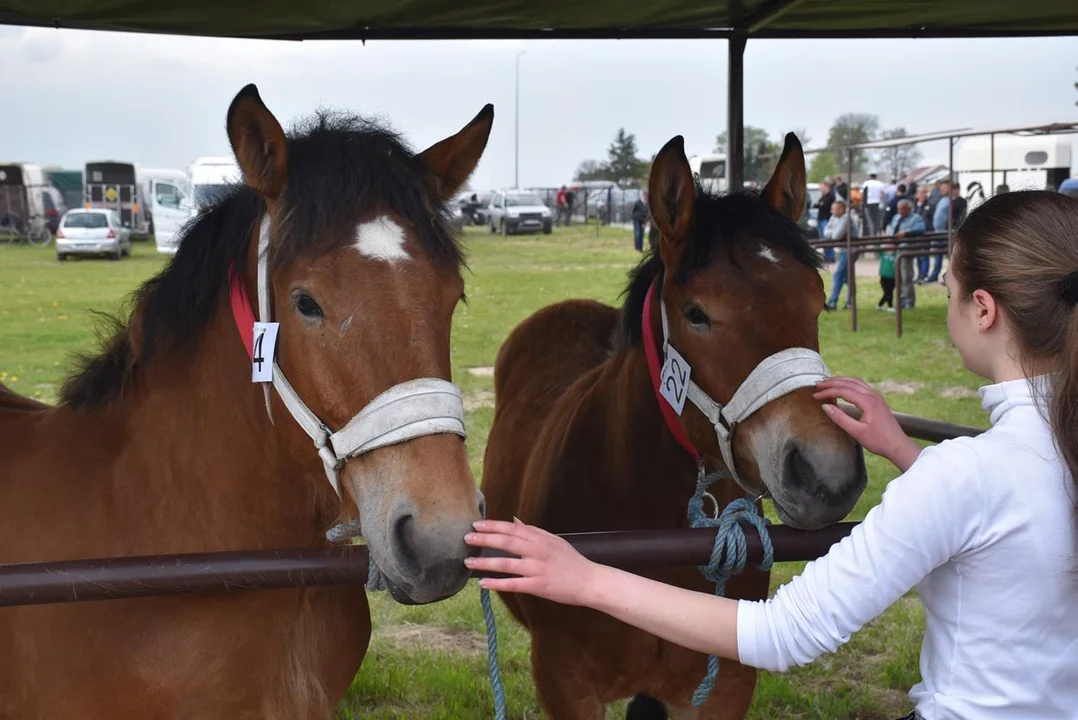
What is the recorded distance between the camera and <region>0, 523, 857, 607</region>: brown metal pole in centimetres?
159

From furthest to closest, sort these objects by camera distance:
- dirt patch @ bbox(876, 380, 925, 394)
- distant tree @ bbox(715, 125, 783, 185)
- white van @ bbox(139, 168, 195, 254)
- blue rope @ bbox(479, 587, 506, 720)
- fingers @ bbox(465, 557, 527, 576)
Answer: white van @ bbox(139, 168, 195, 254)
distant tree @ bbox(715, 125, 783, 185)
dirt patch @ bbox(876, 380, 925, 394)
blue rope @ bbox(479, 587, 506, 720)
fingers @ bbox(465, 557, 527, 576)

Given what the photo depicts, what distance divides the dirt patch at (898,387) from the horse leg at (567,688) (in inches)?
270

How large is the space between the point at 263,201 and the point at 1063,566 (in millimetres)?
1609

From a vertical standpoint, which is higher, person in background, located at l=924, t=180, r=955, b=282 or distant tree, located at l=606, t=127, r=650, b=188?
distant tree, located at l=606, t=127, r=650, b=188

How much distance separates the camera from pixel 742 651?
1.40m

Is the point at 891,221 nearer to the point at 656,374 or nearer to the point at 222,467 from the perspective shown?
the point at 656,374

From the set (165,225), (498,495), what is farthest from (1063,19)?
(165,225)

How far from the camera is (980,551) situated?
1.33 meters

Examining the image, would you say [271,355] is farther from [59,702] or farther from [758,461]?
[758,461]

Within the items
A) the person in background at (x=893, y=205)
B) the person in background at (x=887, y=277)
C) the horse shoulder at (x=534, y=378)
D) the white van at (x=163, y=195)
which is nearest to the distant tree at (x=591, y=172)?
the white van at (x=163, y=195)

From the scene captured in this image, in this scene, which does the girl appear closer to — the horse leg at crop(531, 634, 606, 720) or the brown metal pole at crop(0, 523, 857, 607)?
the brown metal pole at crop(0, 523, 857, 607)

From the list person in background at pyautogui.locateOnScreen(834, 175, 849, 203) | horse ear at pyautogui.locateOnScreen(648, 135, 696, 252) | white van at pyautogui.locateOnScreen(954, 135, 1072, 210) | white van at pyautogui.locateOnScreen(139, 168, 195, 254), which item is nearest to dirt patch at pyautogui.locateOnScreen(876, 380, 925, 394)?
horse ear at pyautogui.locateOnScreen(648, 135, 696, 252)

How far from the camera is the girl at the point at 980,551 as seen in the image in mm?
1306

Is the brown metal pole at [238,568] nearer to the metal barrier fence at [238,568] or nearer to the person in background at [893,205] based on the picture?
the metal barrier fence at [238,568]
